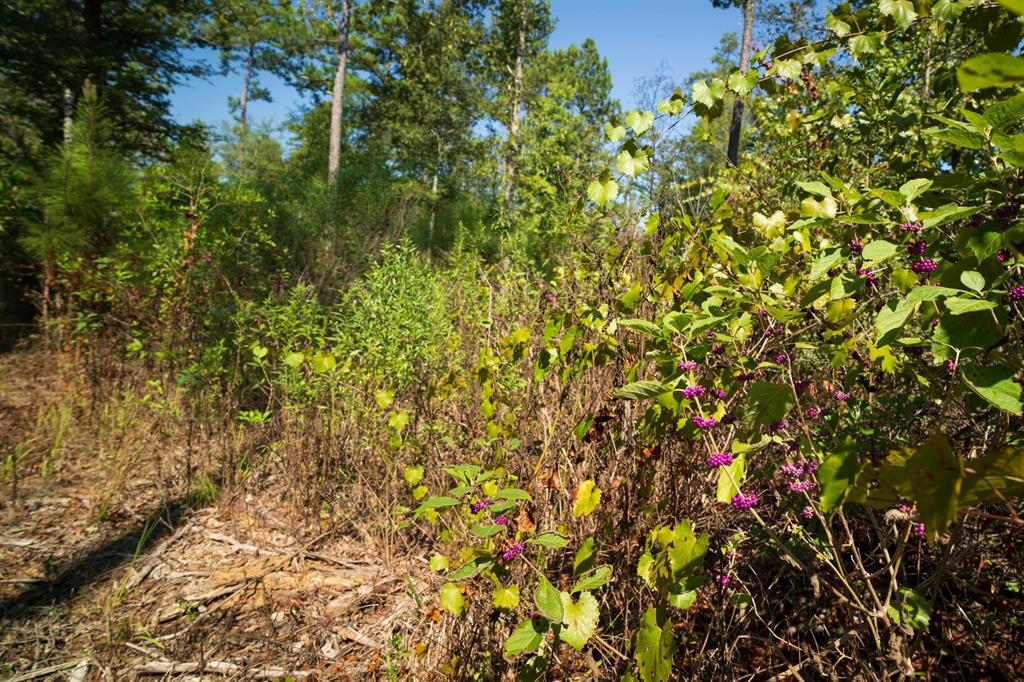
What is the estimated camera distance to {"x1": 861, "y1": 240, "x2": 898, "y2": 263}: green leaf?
87 cm

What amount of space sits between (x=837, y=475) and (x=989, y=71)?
0.54m

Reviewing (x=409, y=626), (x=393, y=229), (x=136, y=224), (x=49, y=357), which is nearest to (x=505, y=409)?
(x=409, y=626)

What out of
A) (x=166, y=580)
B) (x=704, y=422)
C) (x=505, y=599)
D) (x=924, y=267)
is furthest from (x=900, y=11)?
(x=166, y=580)

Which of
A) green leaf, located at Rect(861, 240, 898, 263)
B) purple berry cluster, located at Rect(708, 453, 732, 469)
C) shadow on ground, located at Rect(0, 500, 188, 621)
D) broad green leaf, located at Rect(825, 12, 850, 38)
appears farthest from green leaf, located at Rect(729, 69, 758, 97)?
shadow on ground, located at Rect(0, 500, 188, 621)

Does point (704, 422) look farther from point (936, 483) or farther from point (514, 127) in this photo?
point (514, 127)

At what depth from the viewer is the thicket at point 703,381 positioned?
93 cm

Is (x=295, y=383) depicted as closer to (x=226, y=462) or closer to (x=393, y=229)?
(x=226, y=462)

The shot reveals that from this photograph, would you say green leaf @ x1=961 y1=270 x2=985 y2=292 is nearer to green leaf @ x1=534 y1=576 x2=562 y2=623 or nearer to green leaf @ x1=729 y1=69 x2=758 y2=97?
green leaf @ x1=729 y1=69 x2=758 y2=97

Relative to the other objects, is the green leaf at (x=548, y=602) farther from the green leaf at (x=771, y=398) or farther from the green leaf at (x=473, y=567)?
the green leaf at (x=771, y=398)

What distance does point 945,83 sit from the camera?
1643 millimetres

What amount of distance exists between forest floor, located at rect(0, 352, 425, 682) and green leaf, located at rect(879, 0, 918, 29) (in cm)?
231

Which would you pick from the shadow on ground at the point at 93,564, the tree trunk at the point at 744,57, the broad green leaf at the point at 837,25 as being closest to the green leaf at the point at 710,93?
the broad green leaf at the point at 837,25

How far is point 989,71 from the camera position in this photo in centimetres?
A: 44

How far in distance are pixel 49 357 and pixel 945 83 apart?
7275 millimetres
